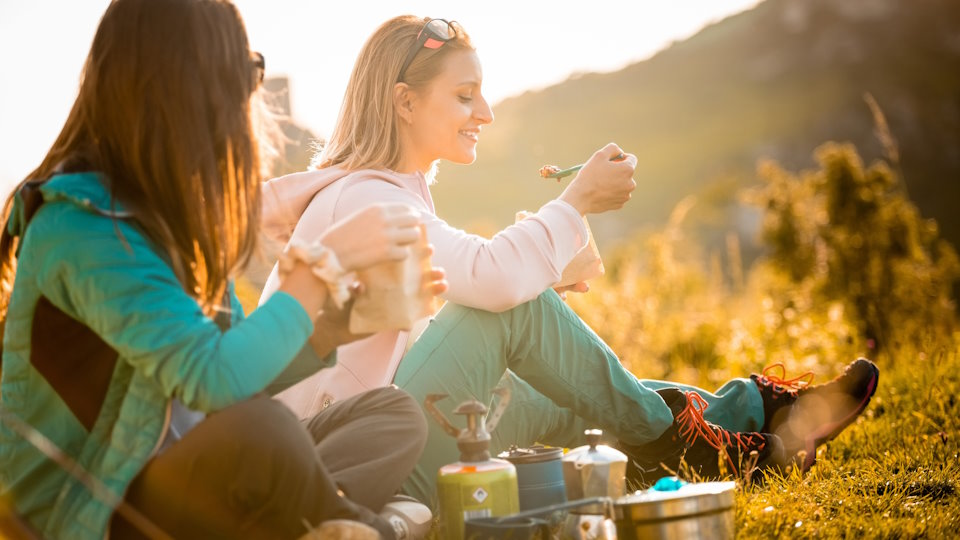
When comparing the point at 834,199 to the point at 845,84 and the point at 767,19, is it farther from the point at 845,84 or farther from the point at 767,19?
the point at 767,19

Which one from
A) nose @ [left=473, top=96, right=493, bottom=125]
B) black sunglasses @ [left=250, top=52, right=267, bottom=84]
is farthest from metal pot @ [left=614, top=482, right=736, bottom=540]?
nose @ [left=473, top=96, right=493, bottom=125]

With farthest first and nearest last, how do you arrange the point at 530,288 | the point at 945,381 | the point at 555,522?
the point at 945,381, the point at 530,288, the point at 555,522

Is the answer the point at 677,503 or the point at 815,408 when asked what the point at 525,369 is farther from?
the point at 815,408

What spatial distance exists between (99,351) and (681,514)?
1.13 meters

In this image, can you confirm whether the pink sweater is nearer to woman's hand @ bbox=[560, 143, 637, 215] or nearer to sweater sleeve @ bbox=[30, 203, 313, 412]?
woman's hand @ bbox=[560, 143, 637, 215]

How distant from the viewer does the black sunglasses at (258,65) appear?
1.82m

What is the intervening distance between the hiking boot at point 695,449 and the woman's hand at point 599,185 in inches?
23.6

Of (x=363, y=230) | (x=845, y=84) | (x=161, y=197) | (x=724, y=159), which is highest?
(x=161, y=197)

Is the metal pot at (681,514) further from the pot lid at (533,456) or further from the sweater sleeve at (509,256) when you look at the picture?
the sweater sleeve at (509,256)

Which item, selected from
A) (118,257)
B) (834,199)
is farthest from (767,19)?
(118,257)

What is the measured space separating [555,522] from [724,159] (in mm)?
36570

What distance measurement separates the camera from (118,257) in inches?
61.0

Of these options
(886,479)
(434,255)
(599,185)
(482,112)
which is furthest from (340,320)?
(886,479)

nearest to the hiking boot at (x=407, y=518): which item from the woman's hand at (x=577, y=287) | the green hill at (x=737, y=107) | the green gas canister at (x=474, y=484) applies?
the green gas canister at (x=474, y=484)
